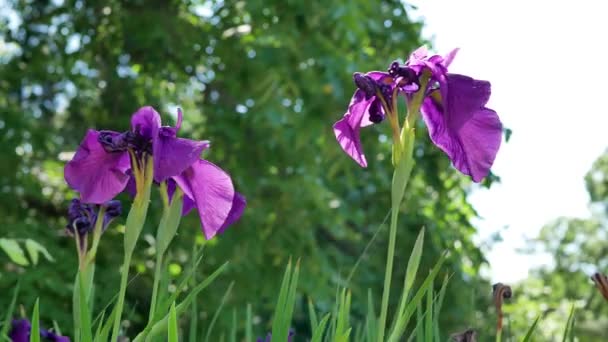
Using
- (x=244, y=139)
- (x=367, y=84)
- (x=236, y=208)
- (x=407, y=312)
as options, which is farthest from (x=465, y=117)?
(x=244, y=139)

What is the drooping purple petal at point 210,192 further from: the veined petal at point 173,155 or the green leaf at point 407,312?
the green leaf at point 407,312

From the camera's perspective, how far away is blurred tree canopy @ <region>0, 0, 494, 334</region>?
5.11m

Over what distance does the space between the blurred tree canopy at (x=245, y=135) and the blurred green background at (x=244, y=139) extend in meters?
0.01

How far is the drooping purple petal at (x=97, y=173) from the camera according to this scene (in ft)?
5.08

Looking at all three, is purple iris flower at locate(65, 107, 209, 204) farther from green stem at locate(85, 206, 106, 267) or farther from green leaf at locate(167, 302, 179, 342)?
green leaf at locate(167, 302, 179, 342)

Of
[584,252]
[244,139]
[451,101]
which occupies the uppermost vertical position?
[451,101]

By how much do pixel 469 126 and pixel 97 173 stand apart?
1.99ft

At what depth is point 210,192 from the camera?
1.51 meters

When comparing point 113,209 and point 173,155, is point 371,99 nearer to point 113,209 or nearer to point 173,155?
point 173,155

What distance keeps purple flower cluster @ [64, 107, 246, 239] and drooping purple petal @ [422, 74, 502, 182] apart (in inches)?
14.2

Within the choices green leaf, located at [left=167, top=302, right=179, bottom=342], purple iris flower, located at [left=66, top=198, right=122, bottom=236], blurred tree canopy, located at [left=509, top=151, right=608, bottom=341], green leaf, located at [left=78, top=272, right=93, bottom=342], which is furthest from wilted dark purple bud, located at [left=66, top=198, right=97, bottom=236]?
blurred tree canopy, located at [left=509, top=151, right=608, bottom=341]

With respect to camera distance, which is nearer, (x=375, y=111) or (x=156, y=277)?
(x=156, y=277)

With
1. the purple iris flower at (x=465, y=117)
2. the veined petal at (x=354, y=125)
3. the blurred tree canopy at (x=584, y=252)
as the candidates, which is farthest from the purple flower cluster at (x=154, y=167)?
the blurred tree canopy at (x=584, y=252)

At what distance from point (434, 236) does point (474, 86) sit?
4111mm
